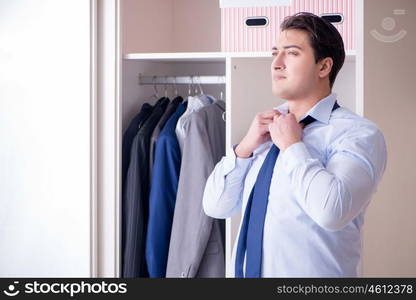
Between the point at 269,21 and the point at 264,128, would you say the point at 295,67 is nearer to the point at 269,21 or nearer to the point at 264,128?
the point at 264,128

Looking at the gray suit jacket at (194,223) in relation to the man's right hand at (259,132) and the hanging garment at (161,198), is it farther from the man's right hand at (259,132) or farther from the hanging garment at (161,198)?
the man's right hand at (259,132)

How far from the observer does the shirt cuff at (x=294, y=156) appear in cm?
166

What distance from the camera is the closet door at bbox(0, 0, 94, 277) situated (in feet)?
8.54

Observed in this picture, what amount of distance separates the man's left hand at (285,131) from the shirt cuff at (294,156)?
26 mm

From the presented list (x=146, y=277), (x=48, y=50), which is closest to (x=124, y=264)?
(x=146, y=277)

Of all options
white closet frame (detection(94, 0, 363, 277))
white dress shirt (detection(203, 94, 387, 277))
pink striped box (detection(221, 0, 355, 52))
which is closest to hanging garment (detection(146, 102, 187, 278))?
white closet frame (detection(94, 0, 363, 277))

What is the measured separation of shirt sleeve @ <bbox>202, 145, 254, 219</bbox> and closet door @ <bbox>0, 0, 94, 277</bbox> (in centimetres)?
76

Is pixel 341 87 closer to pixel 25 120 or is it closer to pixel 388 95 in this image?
pixel 388 95

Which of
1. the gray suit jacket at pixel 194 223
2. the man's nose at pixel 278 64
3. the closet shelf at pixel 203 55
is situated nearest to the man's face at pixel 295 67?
the man's nose at pixel 278 64

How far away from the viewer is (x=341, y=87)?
8.59ft

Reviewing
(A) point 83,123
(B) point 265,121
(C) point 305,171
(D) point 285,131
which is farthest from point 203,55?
(C) point 305,171

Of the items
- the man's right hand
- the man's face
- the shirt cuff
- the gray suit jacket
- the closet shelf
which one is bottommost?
the gray suit jacket

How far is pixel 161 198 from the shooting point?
8.64 ft

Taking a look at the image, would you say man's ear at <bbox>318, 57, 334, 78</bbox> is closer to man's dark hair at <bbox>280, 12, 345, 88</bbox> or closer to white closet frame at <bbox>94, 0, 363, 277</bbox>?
man's dark hair at <bbox>280, 12, 345, 88</bbox>
